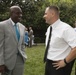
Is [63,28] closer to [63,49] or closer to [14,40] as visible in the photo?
[63,49]

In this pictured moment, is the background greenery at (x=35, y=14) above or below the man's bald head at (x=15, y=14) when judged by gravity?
below

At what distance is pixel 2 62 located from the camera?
208 inches

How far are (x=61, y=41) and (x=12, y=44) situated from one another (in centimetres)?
138

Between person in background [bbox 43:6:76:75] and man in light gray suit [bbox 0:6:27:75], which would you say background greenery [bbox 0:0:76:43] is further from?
person in background [bbox 43:6:76:75]

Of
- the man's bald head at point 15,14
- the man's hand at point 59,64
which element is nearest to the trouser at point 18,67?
the man's bald head at point 15,14

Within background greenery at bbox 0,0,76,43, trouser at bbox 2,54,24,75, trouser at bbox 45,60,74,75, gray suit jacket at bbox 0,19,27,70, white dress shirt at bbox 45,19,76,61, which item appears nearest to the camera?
white dress shirt at bbox 45,19,76,61

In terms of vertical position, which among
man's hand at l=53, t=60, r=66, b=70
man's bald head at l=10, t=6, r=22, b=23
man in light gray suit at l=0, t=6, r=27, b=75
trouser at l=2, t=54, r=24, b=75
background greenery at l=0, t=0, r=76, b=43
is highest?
man's bald head at l=10, t=6, r=22, b=23

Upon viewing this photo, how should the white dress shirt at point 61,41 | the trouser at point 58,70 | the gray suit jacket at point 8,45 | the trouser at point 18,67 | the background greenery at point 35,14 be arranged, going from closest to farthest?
the white dress shirt at point 61,41 < the trouser at point 58,70 < the gray suit jacket at point 8,45 < the trouser at point 18,67 < the background greenery at point 35,14

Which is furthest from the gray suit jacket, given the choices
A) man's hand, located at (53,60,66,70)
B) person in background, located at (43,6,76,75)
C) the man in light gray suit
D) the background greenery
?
the background greenery

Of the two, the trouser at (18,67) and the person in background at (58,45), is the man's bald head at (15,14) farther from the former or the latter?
the person in background at (58,45)

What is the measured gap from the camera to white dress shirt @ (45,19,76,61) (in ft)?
13.6

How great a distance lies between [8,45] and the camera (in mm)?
5363

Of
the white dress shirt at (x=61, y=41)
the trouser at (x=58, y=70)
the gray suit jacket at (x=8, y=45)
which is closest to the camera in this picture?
the white dress shirt at (x=61, y=41)

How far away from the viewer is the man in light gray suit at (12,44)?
5320mm
